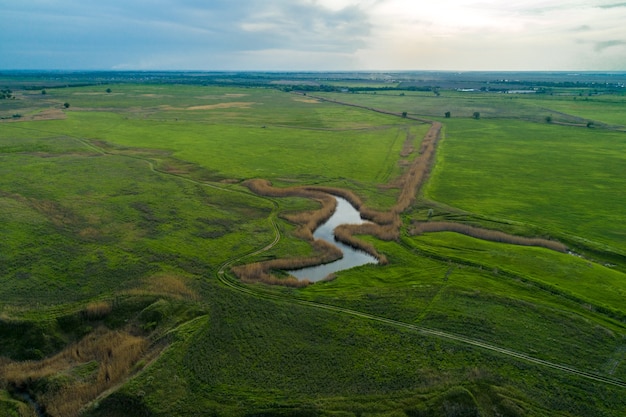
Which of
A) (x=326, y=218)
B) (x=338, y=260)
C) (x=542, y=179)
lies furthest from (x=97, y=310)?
(x=542, y=179)

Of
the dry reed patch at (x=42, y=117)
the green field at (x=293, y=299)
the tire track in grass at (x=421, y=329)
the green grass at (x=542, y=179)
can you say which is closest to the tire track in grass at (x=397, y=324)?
the tire track in grass at (x=421, y=329)

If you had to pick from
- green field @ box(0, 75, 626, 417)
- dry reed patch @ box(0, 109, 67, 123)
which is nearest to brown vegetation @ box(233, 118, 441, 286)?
green field @ box(0, 75, 626, 417)

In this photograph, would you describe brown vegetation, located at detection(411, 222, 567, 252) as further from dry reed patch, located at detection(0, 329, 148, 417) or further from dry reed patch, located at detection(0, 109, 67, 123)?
dry reed patch, located at detection(0, 109, 67, 123)

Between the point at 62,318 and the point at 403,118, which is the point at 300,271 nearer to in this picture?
the point at 62,318

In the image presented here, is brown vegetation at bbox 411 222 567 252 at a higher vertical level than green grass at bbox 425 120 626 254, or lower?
lower

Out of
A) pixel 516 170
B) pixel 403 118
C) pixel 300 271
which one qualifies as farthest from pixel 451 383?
pixel 403 118

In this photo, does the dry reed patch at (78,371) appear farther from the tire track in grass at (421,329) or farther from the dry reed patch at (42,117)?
the dry reed patch at (42,117)

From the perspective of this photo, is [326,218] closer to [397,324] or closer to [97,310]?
[397,324]
